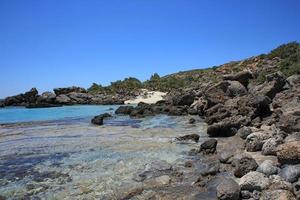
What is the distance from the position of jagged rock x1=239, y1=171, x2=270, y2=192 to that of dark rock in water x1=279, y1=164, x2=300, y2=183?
72 centimetres

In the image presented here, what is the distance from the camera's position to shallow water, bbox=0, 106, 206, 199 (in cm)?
1320

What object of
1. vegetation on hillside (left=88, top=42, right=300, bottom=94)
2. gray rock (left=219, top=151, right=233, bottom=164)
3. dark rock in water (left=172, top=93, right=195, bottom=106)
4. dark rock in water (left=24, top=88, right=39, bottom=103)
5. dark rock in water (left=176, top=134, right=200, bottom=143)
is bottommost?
gray rock (left=219, top=151, right=233, bottom=164)

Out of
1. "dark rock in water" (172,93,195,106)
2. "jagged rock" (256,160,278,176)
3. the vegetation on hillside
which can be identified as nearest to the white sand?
the vegetation on hillside

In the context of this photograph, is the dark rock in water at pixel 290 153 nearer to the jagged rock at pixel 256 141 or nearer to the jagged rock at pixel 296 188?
the jagged rock at pixel 296 188

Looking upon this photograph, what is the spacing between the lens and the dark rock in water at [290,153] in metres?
12.4

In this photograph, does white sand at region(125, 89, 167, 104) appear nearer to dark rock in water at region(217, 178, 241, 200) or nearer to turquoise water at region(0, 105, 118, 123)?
turquoise water at region(0, 105, 118, 123)

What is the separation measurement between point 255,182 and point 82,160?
938 centimetres

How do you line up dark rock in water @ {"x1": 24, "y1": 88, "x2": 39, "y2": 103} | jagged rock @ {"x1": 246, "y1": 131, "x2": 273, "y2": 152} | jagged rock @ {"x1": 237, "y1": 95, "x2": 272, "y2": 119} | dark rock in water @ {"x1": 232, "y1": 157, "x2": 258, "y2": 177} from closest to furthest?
dark rock in water @ {"x1": 232, "y1": 157, "x2": 258, "y2": 177}
jagged rock @ {"x1": 246, "y1": 131, "x2": 273, "y2": 152}
jagged rock @ {"x1": 237, "y1": 95, "x2": 272, "y2": 119}
dark rock in water @ {"x1": 24, "y1": 88, "x2": 39, "y2": 103}

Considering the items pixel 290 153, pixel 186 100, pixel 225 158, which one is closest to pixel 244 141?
pixel 225 158

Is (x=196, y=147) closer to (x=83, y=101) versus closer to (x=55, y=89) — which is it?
(x=83, y=101)

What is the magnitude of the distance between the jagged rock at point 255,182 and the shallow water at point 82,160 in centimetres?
387

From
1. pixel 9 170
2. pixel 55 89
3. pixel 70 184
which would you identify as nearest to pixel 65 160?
pixel 9 170

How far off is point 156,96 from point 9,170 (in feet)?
182

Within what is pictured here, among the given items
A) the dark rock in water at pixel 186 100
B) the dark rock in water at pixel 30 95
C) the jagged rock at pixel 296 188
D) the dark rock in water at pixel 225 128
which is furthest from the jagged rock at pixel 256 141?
the dark rock in water at pixel 30 95
